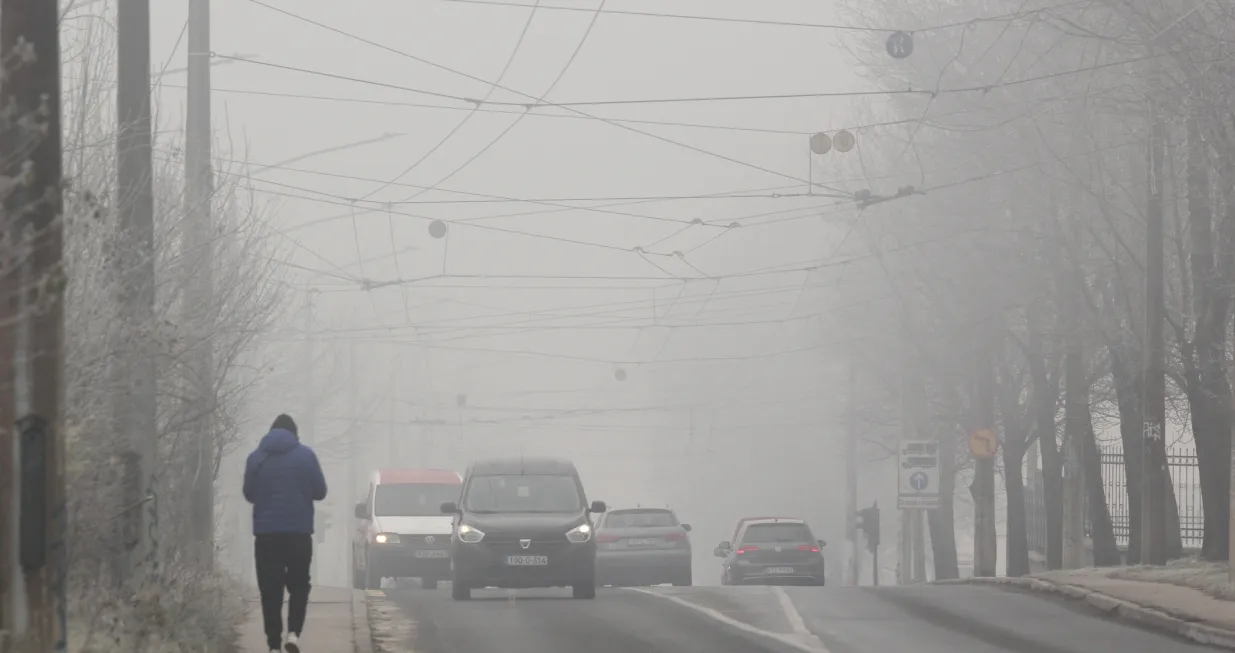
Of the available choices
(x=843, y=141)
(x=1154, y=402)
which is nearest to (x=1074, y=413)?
(x=843, y=141)

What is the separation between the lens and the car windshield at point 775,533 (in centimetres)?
3612

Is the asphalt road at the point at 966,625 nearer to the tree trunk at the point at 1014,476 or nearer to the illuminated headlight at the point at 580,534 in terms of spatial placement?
the illuminated headlight at the point at 580,534

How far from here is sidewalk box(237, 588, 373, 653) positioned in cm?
1500

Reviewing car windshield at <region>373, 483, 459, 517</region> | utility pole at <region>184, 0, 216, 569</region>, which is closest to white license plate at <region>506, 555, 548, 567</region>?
utility pole at <region>184, 0, 216, 569</region>

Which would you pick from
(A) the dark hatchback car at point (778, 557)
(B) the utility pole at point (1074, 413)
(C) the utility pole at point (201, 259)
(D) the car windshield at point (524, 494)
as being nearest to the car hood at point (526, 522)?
(D) the car windshield at point (524, 494)

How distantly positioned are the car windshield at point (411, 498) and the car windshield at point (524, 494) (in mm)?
7706

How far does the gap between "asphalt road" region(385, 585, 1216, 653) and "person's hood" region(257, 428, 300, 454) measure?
270 cm

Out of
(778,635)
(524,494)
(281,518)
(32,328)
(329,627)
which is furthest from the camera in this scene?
(524,494)

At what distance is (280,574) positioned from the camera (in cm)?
1330

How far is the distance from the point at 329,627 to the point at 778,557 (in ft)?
63.9

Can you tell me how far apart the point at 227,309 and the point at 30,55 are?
456 inches

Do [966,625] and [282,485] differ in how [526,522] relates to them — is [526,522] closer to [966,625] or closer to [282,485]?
[966,625]

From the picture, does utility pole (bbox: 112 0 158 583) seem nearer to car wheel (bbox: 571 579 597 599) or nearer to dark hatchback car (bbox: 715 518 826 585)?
car wheel (bbox: 571 579 597 599)

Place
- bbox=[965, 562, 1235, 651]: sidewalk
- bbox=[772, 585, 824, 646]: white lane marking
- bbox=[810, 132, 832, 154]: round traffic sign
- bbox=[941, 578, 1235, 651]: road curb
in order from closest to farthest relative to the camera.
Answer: bbox=[941, 578, 1235, 651]: road curb < bbox=[965, 562, 1235, 651]: sidewalk < bbox=[772, 585, 824, 646]: white lane marking < bbox=[810, 132, 832, 154]: round traffic sign
